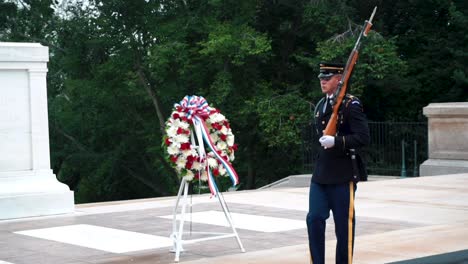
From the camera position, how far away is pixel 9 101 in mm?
12672

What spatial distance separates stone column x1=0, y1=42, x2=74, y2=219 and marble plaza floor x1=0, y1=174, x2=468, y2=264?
0.28 m

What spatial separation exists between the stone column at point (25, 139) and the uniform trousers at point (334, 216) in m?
6.43

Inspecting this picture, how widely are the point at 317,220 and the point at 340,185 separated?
337 mm

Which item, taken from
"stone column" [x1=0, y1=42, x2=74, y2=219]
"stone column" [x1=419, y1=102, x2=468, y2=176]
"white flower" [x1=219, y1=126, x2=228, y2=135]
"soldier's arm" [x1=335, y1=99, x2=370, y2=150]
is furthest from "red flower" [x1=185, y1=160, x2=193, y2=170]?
"stone column" [x1=419, y1=102, x2=468, y2=176]

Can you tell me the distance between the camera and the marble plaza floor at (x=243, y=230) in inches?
363

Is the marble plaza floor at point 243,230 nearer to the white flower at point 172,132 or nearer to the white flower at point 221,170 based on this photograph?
the white flower at point 221,170

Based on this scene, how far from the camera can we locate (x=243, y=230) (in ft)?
36.3

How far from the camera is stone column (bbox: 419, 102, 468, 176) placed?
758 inches

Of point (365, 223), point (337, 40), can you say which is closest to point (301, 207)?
point (365, 223)

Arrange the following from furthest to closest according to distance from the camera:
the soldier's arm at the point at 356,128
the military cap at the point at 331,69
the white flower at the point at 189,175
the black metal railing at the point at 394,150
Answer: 1. the black metal railing at the point at 394,150
2. the white flower at the point at 189,175
3. the military cap at the point at 331,69
4. the soldier's arm at the point at 356,128

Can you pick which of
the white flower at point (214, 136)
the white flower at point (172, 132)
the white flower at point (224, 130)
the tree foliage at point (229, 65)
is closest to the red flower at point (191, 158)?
the white flower at point (172, 132)

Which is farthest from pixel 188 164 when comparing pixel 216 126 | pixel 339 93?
pixel 339 93

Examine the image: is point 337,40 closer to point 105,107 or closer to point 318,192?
point 105,107

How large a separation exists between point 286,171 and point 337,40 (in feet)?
24.0
